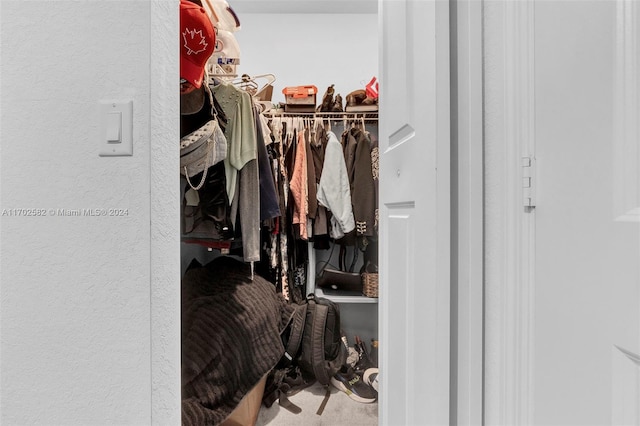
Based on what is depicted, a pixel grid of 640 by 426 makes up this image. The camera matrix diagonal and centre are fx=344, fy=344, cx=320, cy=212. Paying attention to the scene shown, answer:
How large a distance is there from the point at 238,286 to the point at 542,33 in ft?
4.74

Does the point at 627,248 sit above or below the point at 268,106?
below

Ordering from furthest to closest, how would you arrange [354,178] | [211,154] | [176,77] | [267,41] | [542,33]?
1. [267,41]
2. [354,178]
3. [211,154]
4. [176,77]
5. [542,33]

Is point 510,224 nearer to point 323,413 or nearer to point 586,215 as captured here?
point 586,215

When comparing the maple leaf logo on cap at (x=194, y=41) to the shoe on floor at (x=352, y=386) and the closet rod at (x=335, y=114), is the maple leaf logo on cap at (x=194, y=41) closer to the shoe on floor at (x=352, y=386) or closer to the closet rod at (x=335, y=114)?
the closet rod at (x=335, y=114)

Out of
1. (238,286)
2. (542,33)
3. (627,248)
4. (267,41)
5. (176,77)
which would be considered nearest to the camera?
(627,248)

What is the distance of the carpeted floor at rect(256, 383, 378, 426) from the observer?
5.36 feet

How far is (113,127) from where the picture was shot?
2.21 feet

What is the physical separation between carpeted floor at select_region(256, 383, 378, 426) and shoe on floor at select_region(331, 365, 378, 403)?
25mm

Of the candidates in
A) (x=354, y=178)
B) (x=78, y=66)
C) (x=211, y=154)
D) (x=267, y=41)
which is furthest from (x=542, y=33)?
(x=267, y=41)

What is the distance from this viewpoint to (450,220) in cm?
63

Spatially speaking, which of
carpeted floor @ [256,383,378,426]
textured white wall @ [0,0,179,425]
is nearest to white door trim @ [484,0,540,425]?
textured white wall @ [0,0,179,425]

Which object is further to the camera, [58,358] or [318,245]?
[318,245]

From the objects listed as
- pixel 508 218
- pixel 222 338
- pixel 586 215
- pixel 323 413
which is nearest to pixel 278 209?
pixel 222 338

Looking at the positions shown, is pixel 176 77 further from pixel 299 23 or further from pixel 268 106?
pixel 299 23
